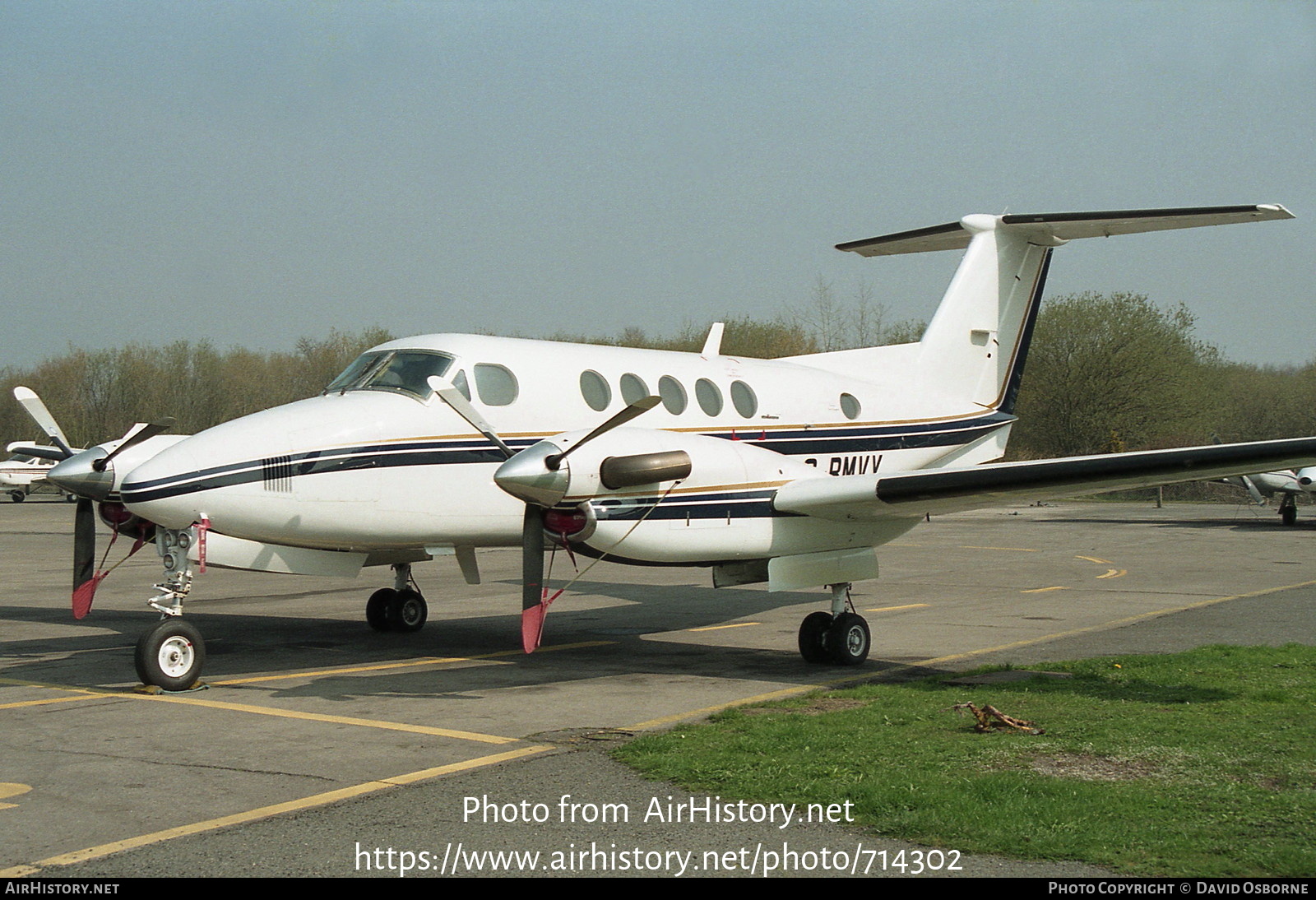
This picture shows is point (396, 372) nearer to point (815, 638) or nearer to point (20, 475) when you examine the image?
point (815, 638)

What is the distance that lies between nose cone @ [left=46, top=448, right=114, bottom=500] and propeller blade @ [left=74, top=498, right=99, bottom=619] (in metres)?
0.31

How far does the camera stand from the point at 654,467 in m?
8.57

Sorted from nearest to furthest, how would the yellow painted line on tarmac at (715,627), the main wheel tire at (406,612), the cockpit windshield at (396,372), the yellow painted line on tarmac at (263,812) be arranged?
the yellow painted line on tarmac at (263,812) < the cockpit windshield at (396,372) < the main wheel tire at (406,612) < the yellow painted line on tarmac at (715,627)

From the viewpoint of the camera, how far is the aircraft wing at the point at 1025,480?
855 centimetres

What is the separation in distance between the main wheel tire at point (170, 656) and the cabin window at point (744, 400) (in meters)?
5.58

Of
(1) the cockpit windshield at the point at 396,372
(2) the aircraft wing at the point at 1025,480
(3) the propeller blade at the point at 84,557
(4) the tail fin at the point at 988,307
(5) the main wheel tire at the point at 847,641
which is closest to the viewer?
(2) the aircraft wing at the point at 1025,480

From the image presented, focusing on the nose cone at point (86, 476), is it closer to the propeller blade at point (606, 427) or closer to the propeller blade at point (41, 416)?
the propeller blade at point (41, 416)

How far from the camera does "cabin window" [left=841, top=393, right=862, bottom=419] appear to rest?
Answer: 41.2 ft

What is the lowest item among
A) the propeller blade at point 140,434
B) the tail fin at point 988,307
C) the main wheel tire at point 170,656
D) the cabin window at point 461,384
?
the main wheel tire at point 170,656

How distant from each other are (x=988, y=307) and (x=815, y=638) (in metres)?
5.80

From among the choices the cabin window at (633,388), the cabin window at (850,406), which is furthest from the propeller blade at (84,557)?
the cabin window at (850,406)
